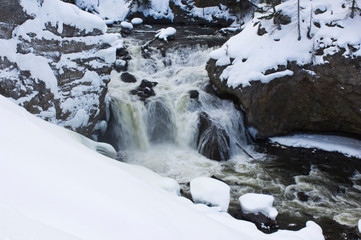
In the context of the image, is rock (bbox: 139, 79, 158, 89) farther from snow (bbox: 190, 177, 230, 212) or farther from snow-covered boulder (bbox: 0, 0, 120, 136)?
snow (bbox: 190, 177, 230, 212)

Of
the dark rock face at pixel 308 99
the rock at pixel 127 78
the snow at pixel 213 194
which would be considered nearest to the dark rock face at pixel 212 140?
the dark rock face at pixel 308 99

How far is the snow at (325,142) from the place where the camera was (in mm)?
10466

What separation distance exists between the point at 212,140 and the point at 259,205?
159 inches

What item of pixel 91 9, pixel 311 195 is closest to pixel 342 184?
pixel 311 195

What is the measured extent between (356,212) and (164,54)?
10212 mm

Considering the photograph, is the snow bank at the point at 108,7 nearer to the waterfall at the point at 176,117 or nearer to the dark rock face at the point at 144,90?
the waterfall at the point at 176,117

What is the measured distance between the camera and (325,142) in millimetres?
11023

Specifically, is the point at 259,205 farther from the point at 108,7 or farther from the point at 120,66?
the point at 108,7

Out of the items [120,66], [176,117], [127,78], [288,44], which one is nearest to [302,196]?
[176,117]

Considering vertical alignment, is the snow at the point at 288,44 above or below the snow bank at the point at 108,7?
below

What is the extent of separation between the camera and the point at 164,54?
14.4 m

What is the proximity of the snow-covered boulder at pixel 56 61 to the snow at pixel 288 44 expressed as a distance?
4.94 meters

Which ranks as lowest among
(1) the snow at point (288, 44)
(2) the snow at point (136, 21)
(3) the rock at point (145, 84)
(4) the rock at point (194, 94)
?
(4) the rock at point (194, 94)

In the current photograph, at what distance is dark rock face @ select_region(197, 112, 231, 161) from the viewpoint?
10219 mm
